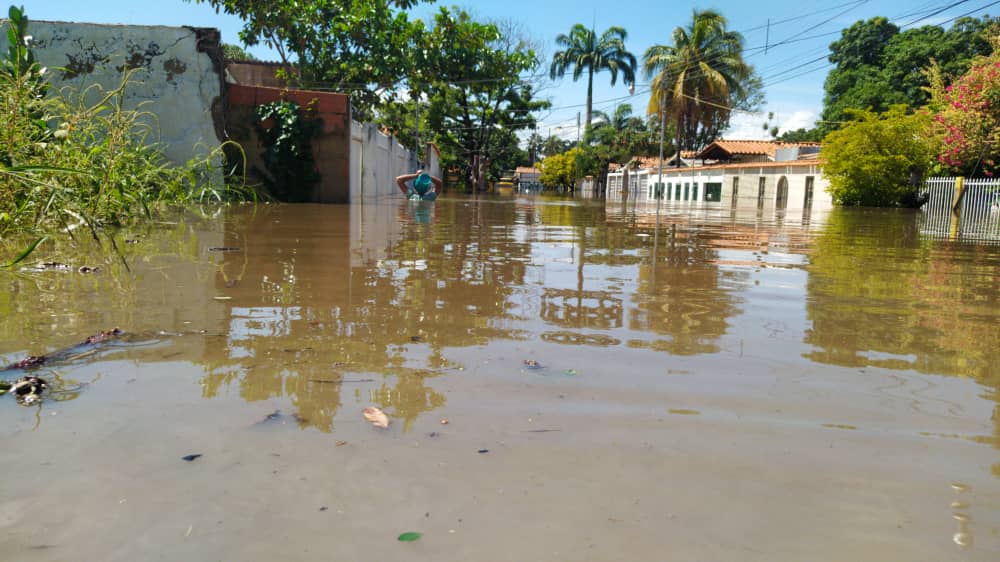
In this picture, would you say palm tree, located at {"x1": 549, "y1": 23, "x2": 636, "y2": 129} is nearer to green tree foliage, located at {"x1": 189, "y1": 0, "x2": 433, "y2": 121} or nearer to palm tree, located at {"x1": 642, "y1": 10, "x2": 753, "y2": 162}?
palm tree, located at {"x1": 642, "y1": 10, "x2": 753, "y2": 162}

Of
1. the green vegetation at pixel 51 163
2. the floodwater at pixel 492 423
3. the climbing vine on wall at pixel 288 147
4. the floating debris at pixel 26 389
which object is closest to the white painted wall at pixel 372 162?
the climbing vine on wall at pixel 288 147

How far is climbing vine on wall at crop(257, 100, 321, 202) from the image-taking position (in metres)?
15.0

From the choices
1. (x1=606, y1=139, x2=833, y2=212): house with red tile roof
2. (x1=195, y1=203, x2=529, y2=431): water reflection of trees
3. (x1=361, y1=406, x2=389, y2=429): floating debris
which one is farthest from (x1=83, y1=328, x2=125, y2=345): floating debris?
(x1=606, y1=139, x2=833, y2=212): house with red tile roof

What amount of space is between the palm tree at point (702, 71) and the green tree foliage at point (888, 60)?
6340 mm

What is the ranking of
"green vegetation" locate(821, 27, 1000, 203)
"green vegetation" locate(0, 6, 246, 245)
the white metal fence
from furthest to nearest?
"green vegetation" locate(821, 27, 1000, 203), the white metal fence, "green vegetation" locate(0, 6, 246, 245)

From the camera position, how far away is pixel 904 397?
243 centimetres

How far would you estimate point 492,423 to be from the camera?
210cm

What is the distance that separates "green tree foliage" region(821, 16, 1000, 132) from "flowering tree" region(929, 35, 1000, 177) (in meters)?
15.2

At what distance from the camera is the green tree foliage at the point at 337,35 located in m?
20.5

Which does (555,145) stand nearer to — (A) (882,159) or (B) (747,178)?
(B) (747,178)

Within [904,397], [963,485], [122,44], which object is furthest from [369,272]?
[122,44]

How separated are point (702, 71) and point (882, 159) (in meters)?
15.8

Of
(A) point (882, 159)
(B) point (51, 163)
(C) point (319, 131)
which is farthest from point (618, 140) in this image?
(B) point (51, 163)

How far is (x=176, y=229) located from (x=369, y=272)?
12.4 feet
